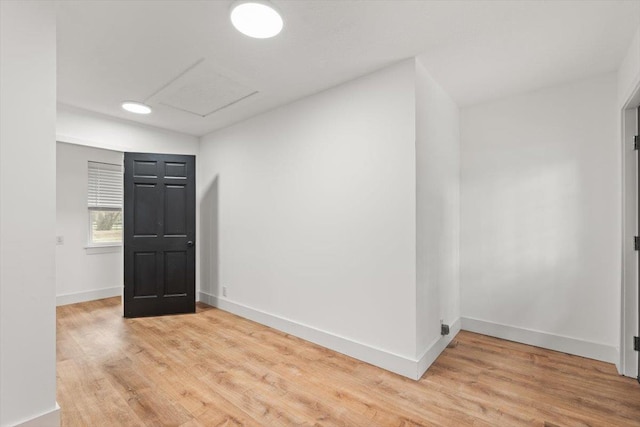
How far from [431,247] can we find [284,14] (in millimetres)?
2138

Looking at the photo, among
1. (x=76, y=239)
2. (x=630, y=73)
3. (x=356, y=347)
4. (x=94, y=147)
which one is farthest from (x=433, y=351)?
(x=76, y=239)

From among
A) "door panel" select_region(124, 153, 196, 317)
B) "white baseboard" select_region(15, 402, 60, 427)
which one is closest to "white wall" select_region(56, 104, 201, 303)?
"door panel" select_region(124, 153, 196, 317)

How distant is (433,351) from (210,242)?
3.35m

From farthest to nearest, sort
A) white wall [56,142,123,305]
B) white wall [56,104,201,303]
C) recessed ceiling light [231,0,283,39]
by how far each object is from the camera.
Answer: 1. white wall [56,142,123,305]
2. white wall [56,104,201,303]
3. recessed ceiling light [231,0,283,39]

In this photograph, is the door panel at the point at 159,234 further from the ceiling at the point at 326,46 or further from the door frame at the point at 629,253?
the door frame at the point at 629,253

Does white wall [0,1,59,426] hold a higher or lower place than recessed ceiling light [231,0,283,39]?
lower

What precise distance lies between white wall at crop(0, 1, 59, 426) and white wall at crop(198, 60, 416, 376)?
2015mm

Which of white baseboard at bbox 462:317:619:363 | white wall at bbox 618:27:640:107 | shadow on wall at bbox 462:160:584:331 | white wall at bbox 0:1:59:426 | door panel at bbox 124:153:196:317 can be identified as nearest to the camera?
white wall at bbox 0:1:59:426

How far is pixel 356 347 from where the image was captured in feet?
8.78

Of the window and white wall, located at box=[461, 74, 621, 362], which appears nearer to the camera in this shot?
white wall, located at box=[461, 74, 621, 362]

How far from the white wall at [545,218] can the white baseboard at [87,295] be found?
212 inches

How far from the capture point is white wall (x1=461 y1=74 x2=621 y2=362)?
2.65 metres

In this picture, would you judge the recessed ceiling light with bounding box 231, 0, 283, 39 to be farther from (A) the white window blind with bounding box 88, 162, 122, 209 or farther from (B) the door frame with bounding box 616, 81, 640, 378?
(A) the white window blind with bounding box 88, 162, 122, 209

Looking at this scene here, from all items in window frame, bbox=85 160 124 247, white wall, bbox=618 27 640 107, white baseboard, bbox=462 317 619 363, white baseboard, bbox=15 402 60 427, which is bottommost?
white baseboard, bbox=462 317 619 363
